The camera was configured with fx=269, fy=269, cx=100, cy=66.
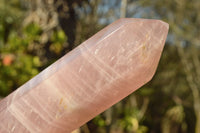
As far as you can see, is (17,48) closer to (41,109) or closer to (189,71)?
(41,109)

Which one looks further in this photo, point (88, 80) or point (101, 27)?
point (101, 27)

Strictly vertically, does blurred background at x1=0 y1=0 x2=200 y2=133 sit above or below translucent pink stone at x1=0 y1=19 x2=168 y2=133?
below

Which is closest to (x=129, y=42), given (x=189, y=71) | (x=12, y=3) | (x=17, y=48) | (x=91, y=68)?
(x=91, y=68)

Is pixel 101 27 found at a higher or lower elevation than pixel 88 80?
lower

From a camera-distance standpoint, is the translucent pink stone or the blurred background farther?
the blurred background

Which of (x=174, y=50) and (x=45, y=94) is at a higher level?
(x=45, y=94)
